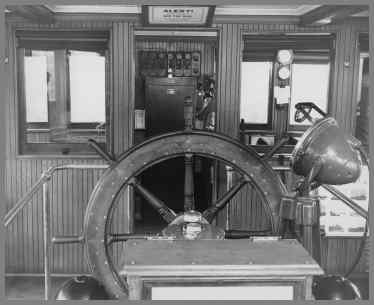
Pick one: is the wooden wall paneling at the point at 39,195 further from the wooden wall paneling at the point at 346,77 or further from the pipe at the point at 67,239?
the wooden wall paneling at the point at 346,77

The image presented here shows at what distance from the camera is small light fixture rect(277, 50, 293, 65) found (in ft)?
17.9

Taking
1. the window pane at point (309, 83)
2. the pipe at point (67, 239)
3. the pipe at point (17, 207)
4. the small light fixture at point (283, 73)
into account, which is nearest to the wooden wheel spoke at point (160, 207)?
the pipe at point (67, 239)

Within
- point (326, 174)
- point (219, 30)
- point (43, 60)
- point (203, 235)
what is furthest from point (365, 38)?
point (43, 60)

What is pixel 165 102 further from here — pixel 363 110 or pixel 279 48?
pixel 363 110

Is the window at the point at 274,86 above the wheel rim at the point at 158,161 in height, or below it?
above

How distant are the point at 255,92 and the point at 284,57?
2.96 ft

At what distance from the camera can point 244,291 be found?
1.58 meters

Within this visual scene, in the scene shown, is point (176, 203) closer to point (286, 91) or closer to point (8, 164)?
point (286, 91)

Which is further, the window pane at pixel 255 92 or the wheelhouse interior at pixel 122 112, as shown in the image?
the window pane at pixel 255 92

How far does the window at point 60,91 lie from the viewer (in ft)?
13.4

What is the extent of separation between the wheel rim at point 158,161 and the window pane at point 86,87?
233cm

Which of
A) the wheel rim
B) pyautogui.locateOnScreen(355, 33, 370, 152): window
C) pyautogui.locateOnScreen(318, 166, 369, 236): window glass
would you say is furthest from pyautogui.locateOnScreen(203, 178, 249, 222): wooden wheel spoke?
pyautogui.locateOnScreen(355, 33, 370, 152): window

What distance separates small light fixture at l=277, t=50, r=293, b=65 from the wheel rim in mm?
2932

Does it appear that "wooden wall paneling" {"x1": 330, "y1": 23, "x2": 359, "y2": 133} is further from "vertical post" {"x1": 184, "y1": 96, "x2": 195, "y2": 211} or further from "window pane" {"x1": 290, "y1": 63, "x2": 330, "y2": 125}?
"window pane" {"x1": 290, "y1": 63, "x2": 330, "y2": 125}
